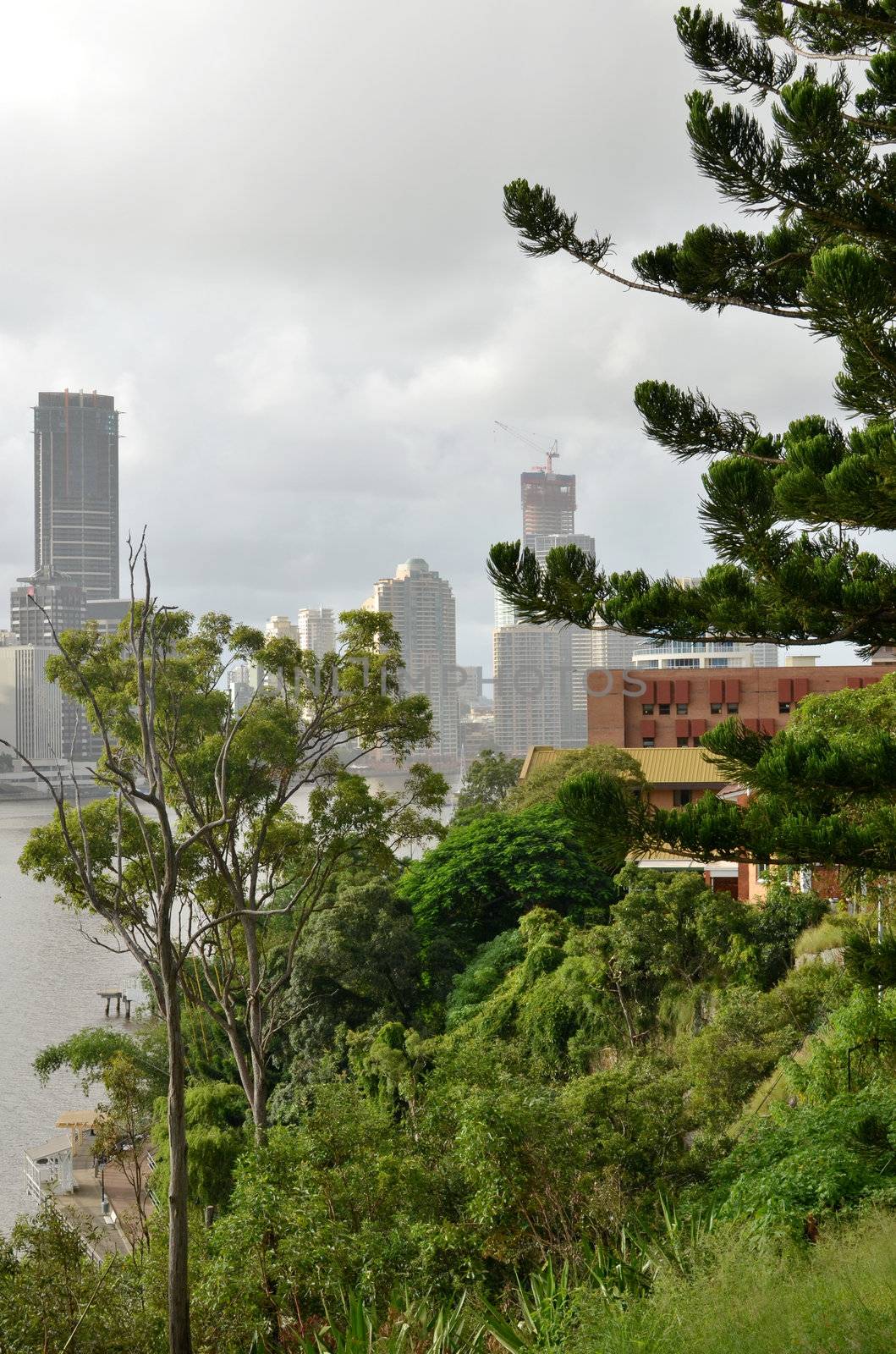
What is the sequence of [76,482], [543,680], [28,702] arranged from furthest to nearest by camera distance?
[76,482] < [543,680] < [28,702]

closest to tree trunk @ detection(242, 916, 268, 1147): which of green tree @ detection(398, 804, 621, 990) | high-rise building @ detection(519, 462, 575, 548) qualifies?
green tree @ detection(398, 804, 621, 990)

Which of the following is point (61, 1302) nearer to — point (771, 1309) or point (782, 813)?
point (771, 1309)

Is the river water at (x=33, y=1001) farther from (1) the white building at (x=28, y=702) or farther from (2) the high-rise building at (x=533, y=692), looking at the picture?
(2) the high-rise building at (x=533, y=692)

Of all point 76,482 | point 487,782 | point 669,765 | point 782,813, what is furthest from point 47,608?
point 76,482

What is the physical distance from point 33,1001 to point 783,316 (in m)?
22.6

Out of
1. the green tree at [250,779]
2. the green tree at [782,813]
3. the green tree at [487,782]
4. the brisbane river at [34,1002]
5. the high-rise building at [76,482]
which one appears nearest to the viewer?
the green tree at [782,813]

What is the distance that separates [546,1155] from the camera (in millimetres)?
5141

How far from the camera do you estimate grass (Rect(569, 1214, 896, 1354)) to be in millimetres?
3066

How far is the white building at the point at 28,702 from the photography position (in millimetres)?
49312

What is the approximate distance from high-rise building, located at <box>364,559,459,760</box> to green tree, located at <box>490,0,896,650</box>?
44445mm

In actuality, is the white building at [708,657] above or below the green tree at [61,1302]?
above

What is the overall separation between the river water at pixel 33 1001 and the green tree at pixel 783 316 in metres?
12.5

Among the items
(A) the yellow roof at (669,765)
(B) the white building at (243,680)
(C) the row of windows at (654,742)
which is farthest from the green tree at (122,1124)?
(C) the row of windows at (654,742)

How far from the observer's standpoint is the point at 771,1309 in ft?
10.6
